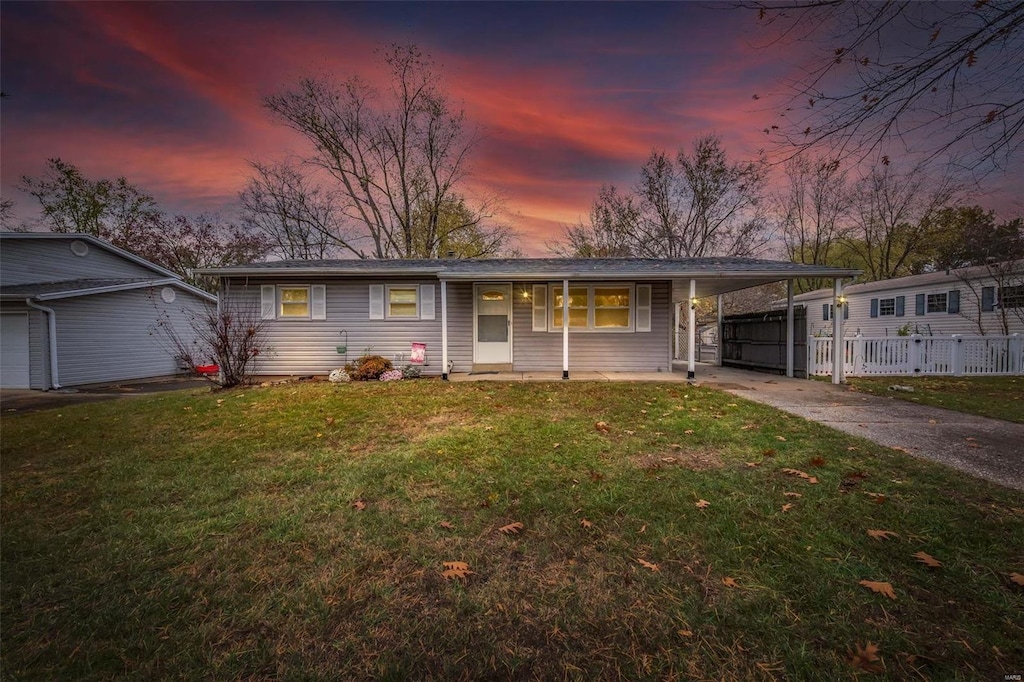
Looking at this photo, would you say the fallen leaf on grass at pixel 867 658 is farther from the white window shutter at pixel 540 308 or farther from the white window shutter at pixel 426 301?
the white window shutter at pixel 426 301

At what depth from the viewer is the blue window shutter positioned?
15305 mm

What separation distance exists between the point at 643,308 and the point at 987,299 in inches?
601

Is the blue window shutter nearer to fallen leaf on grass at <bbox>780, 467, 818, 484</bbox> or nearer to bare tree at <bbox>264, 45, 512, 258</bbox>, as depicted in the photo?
fallen leaf on grass at <bbox>780, 467, 818, 484</bbox>

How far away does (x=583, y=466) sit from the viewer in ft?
12.9

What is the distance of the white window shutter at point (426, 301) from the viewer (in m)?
11.9

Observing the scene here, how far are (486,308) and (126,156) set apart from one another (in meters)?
11.2

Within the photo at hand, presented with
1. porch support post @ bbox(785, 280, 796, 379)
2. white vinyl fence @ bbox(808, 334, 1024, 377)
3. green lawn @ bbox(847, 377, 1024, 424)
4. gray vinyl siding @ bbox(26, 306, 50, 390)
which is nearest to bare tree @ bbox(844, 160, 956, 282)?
white vinyl fence @ bbox(808, 334, 1024, 377)

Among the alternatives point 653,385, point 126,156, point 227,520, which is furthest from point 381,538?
point 126,156

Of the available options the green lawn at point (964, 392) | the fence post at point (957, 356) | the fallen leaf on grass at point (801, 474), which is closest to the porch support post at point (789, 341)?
the green lawn at point (964, 392)

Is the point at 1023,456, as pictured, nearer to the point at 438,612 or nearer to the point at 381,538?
the point at 438,612

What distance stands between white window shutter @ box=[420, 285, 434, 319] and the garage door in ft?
37.3

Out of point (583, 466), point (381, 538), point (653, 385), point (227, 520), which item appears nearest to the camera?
point (381, 538)

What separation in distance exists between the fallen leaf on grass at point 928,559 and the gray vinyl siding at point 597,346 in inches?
368

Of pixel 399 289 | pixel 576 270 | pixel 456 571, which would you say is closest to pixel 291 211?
pixel 399 289
